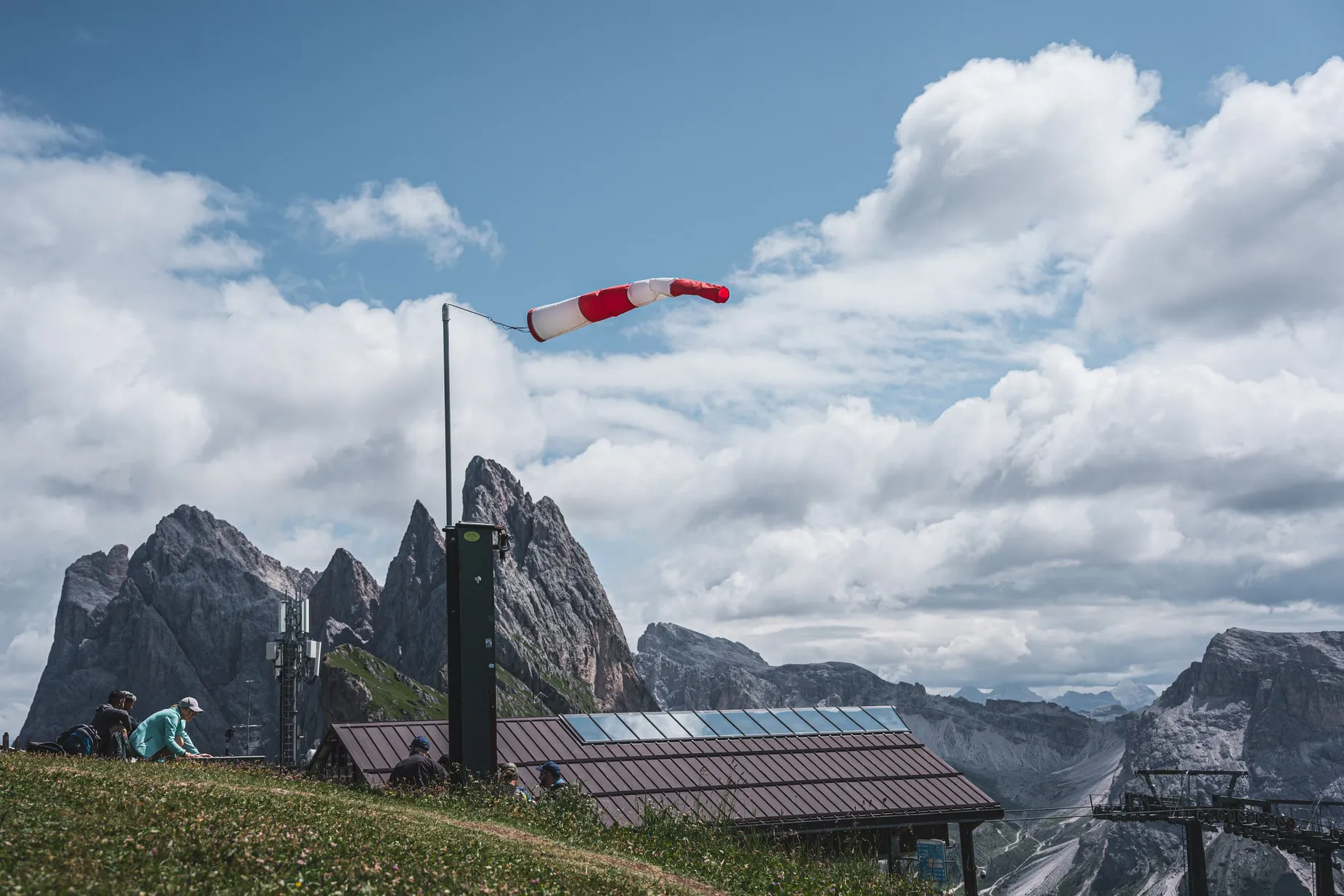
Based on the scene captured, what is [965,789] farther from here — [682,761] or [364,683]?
[364,683]

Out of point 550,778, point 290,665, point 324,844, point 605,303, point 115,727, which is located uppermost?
point 605,303

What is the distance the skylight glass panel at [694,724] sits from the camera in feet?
96.6

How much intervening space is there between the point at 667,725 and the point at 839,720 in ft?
17.7

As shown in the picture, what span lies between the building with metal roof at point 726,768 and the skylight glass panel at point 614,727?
0.04 metres

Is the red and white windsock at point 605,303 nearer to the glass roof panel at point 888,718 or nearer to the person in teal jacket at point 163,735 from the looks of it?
the person in teal jacket at point 163,735

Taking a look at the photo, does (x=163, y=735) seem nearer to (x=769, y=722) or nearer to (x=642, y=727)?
(x=642, y=727)

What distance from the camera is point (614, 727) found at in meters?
29.0

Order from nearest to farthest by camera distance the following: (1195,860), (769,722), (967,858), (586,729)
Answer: (967,858), (586,729), (769,722), (1195,860)

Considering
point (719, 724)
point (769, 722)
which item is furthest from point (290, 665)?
point (769, 722)

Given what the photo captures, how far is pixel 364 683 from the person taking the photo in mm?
197500

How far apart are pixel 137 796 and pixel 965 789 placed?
809 inches

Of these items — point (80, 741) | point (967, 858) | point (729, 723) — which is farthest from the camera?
point (729, 723)

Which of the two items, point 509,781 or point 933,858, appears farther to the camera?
point 933,858

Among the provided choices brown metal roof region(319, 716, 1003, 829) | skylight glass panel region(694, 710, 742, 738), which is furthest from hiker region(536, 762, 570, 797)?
skylight glass panel region(694, 710, 742, 738)
